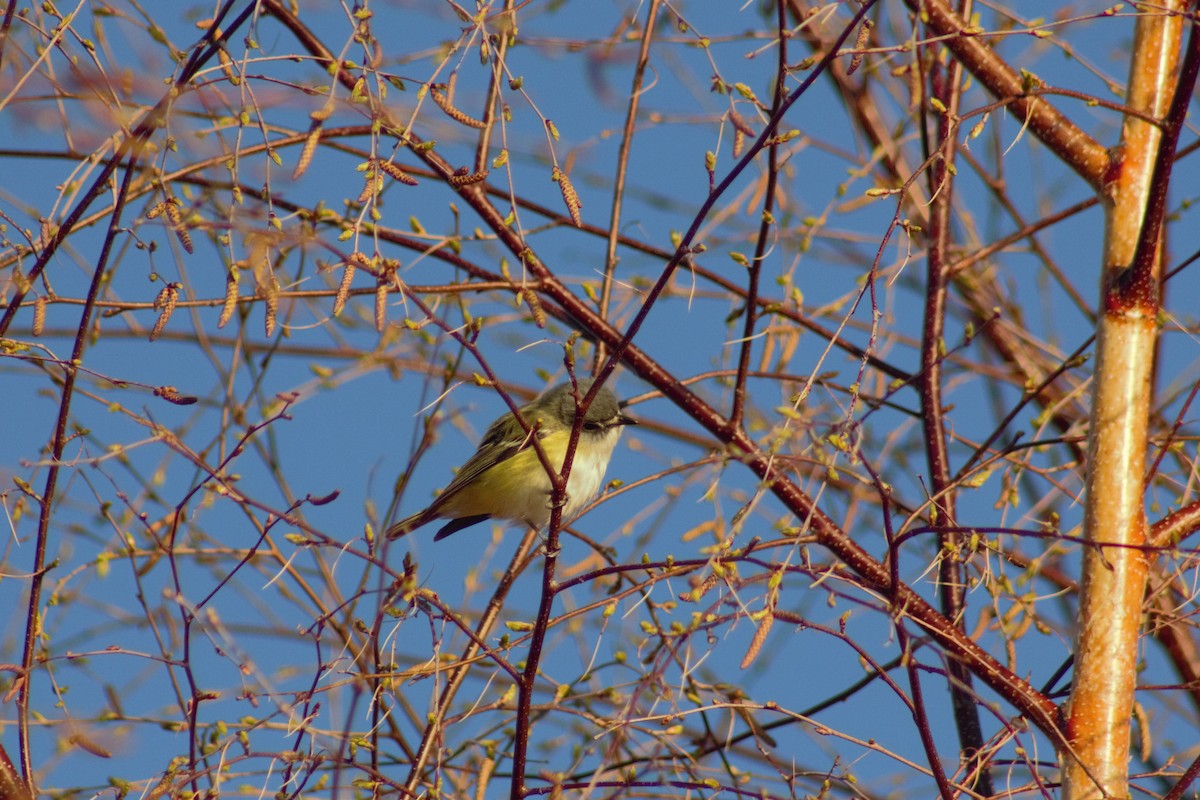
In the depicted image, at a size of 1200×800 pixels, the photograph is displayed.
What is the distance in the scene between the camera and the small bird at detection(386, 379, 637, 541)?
5.57 meters

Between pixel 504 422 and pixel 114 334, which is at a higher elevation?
pixel 504 422

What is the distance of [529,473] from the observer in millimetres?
5801

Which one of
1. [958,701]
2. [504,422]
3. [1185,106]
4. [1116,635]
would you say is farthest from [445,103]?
[504,422]

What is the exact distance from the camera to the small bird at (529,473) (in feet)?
18.3

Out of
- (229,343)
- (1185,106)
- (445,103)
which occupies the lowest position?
(445,103)

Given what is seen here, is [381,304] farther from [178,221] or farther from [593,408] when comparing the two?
[593,408]

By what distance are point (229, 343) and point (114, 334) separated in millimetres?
452

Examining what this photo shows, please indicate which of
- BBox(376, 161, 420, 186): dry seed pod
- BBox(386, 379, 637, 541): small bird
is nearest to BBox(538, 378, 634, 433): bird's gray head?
BBox(386, 379, 637, 541): small bird

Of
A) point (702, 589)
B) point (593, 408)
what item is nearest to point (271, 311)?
point (702, 589)

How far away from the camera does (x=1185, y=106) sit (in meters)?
2.69

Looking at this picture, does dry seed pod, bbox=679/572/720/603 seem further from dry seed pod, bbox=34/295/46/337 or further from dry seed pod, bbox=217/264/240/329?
dry seed pod, bbox=34/295/46/337

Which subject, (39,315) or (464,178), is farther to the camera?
(39,315)

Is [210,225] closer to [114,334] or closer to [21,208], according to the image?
[21,208]

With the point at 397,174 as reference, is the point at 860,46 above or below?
above
